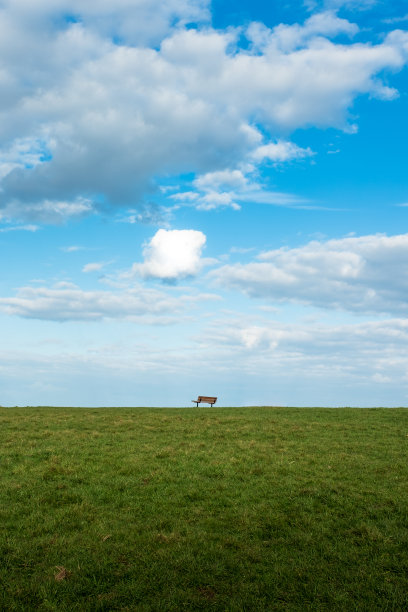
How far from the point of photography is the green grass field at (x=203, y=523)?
9.59m

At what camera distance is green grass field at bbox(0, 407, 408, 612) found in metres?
9.59

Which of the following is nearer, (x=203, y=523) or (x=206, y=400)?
(x=203, y=523)

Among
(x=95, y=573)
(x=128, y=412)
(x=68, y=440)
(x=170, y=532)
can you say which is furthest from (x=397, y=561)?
(x=128, y=412)

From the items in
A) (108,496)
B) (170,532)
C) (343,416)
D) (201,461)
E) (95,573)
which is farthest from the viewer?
(343,416)

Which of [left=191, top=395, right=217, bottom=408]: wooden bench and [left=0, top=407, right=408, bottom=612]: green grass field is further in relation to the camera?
[left=191, top=395, right=217, bottom=408]: wooden bench

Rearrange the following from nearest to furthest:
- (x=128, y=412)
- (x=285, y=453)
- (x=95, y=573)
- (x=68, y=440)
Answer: (x=95, y=573)
(x=285, y=453)
(x=68, y=440)
(x=128, y=412)

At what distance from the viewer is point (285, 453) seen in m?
21.2

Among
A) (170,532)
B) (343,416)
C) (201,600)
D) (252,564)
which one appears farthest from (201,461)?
(343,416)

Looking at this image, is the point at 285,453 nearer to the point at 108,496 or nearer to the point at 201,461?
the point at 201,461

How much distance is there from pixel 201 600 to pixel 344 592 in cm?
305

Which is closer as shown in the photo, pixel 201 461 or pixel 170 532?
pixel 170 532

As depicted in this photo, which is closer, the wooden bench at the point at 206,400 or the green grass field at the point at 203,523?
the green grass field at the point at 203,523

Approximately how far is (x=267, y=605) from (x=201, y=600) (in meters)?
1.34

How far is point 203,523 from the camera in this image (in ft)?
42.8
